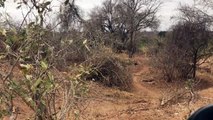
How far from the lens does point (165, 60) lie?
54.6 feet

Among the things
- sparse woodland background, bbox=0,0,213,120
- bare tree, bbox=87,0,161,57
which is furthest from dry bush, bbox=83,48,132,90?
bare tree, bbox=87,0,161,57

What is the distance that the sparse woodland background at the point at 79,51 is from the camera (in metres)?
3.11

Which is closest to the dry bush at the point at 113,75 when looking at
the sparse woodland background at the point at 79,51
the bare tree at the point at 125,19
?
the sparse woodland background at the point at 79,51

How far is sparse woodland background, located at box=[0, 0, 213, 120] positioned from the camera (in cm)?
311

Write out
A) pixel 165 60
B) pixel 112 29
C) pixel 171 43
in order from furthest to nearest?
1. pixel 112 29
2. pixel 171 43
3. pixel 165 60

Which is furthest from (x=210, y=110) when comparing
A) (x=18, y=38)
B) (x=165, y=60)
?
(x=165, y=60)

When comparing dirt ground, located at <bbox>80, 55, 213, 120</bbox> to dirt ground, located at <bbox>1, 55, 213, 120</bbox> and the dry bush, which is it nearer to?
dirt ground, located at <bbox>1, 55, 213, 120</bbox>

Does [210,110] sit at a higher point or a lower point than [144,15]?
lower

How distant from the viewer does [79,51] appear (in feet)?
20.0

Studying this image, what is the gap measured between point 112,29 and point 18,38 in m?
30.9

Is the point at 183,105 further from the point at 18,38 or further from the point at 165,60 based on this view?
the point at 165,60

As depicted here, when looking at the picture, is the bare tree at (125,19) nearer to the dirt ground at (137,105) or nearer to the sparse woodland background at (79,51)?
the sparse woodland background at (79,51)

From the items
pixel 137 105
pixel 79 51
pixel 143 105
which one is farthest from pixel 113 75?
pixel 79 51

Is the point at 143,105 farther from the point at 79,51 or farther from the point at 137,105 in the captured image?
the point at 79,51
